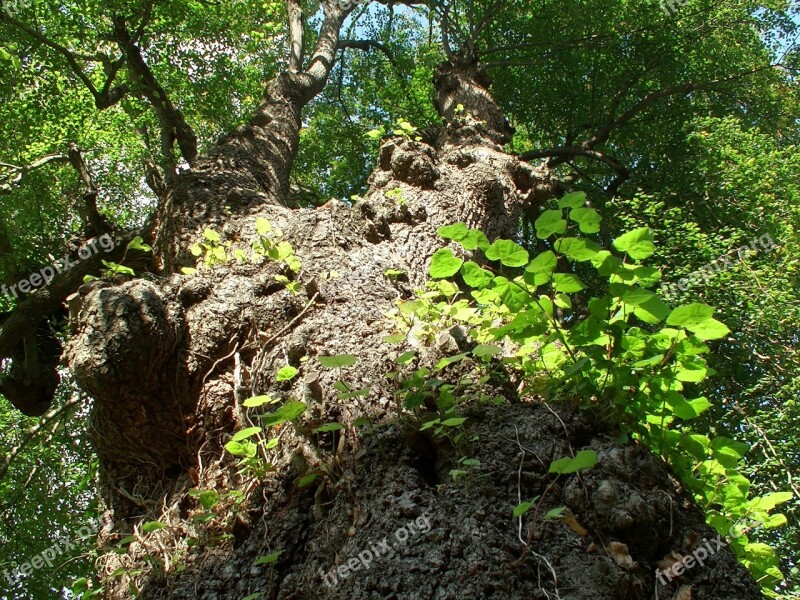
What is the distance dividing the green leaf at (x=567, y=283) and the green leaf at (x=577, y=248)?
0.07 meters

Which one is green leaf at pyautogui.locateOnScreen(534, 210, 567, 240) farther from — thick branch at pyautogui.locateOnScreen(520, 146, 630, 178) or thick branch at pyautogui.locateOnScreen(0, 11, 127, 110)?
thick branch at pyautogui.locateOnScreen(0, 11, 127, 110)

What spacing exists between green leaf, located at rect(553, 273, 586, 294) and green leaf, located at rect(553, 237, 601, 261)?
0.07 metres

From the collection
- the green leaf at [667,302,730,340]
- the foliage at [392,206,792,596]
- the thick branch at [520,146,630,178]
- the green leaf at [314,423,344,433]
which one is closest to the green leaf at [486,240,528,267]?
the foliage at [392,206,792,596]

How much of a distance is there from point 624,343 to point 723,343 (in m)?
4.48

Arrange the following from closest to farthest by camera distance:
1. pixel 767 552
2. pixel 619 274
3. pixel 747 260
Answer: pixel 619 274 → pixel 767 552 → pixel 747 260

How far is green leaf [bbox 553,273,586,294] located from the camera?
74.5 inches

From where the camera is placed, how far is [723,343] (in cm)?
566

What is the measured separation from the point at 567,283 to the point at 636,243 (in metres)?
0.26

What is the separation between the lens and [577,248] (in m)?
1.84

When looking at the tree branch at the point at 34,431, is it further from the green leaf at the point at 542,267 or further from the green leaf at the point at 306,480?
the green leaf at the point at 542,267

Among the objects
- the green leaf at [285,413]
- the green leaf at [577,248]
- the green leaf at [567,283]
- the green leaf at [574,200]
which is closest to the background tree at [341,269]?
→ the green leaf at [285,413]

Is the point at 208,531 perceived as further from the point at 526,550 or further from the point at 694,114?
the point at 694,114

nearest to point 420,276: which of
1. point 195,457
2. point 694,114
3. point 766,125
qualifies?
point 195,457

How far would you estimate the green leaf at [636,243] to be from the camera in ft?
6.16
